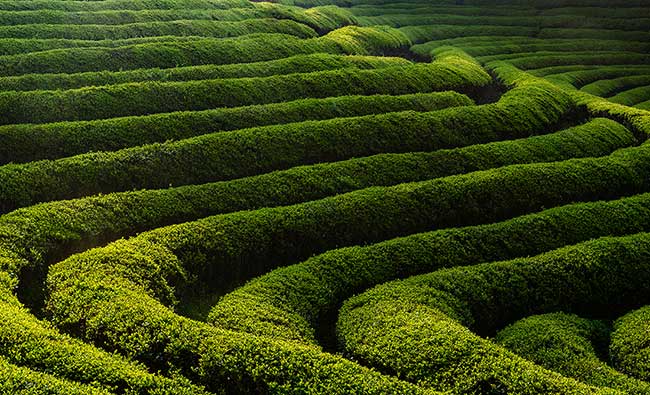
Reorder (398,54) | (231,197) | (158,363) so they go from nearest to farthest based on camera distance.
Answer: (158,363) → (231,197) → (398,54)

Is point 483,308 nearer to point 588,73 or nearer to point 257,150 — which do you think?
point 257,150

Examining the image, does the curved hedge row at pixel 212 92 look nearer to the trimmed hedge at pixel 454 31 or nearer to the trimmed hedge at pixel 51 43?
the trimmed hedge at pixel 51 43

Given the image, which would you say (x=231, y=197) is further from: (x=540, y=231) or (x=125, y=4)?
(x=125, y=4)

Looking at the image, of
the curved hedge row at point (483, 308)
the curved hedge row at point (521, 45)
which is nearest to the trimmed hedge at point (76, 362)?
the curved hedge row at point (483, 308)

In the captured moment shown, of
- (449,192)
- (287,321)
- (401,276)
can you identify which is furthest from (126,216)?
(449,192)

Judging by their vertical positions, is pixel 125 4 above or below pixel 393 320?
above

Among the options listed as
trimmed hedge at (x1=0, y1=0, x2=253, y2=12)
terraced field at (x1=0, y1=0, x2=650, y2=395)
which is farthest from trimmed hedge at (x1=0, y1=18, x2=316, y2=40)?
trimmed hedge at (x1=0, y1=0, x2=253, y2=12)
